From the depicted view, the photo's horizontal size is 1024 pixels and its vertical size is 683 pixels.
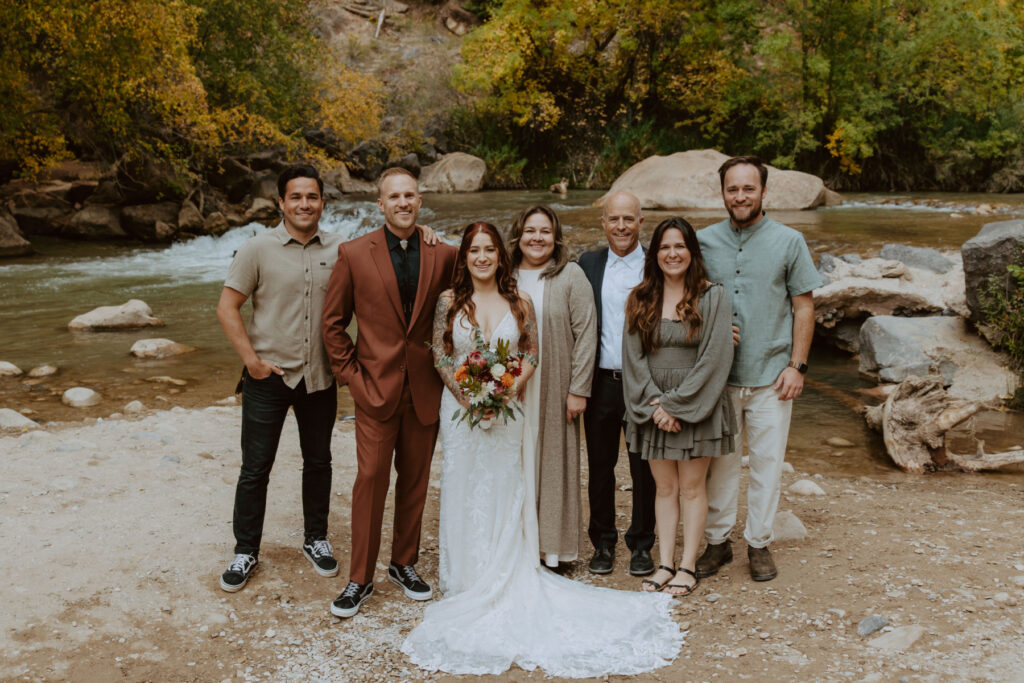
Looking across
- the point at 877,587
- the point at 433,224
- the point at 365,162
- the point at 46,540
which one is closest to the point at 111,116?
the point at 433,224

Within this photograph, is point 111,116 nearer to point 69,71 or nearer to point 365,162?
point 69,71

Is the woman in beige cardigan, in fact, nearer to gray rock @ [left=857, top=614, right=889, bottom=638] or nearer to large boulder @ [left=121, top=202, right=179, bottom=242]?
gray rock @ [left=857, top=614, right=889, bottom=638]

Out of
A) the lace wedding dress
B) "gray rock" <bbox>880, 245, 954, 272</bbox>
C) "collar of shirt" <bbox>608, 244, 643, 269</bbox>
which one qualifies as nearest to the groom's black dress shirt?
the lace wedding dress

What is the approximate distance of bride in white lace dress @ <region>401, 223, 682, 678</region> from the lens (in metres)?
3.64

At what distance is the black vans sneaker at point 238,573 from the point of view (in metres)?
4.04

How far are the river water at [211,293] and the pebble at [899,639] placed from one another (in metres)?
3.04

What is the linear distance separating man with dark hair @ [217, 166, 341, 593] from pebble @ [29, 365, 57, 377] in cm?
614

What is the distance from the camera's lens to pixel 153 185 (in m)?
18.4

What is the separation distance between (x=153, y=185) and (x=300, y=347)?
16417mm

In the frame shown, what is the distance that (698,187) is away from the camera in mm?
16406

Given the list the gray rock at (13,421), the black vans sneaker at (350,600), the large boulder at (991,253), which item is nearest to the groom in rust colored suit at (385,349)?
the black vans sneaker at (350,600)

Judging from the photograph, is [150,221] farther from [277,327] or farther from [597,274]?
[597,274]

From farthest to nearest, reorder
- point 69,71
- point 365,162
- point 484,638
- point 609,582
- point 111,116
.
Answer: point 365,162 → point 111,116 → point 69,71 → point 609,582 → point 484,638

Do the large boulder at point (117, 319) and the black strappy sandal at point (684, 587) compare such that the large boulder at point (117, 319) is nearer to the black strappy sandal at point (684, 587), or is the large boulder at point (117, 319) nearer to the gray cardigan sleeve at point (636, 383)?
the gray cardigan sleeve at point (636, 383)
